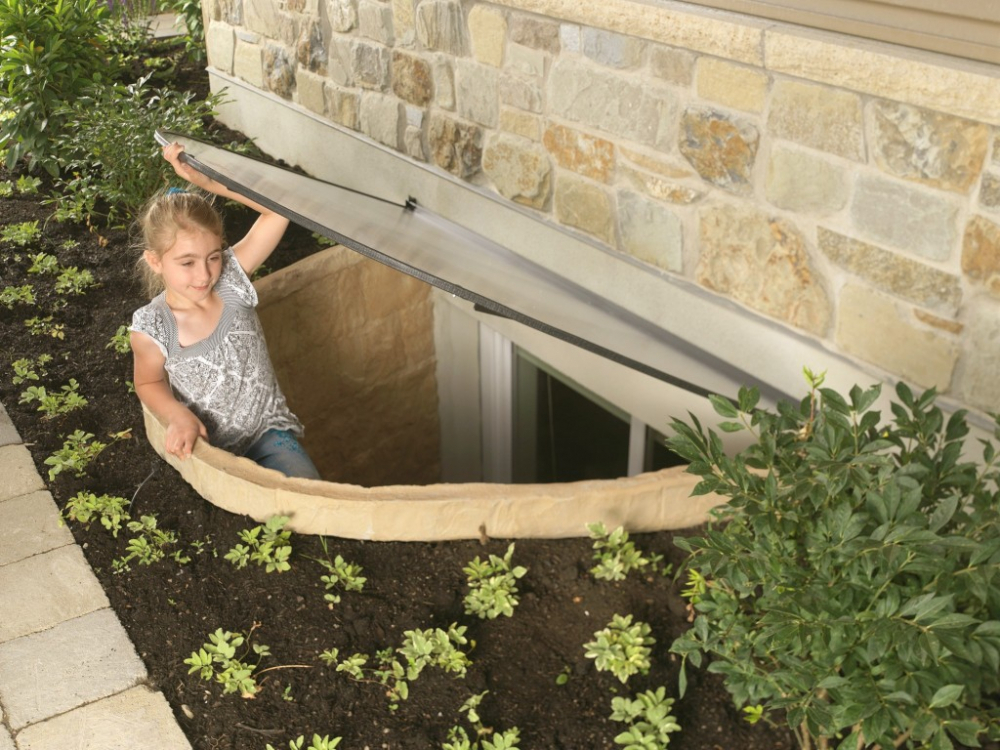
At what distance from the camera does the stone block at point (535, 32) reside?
10.9ft

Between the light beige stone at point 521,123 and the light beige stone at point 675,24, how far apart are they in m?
0.40

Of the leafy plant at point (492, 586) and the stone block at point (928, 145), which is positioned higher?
the stone block at point (928, 145)

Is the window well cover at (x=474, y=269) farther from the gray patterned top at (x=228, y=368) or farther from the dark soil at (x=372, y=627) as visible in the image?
the dark soil at (x=372, y=627)

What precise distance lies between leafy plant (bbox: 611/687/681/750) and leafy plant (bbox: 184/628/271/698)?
0.77 metres

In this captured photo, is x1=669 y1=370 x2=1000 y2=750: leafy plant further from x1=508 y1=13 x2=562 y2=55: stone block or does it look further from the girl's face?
x1=508 y1=13 x2=562 y2=55: stone block

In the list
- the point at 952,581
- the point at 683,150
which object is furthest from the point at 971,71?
the point at 952,581

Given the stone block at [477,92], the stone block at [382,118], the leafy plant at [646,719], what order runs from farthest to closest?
the stone block at [382,118] → the stone block at [477,92] → the leafy plant at [646,719]

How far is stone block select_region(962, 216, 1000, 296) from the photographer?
2.37 metres

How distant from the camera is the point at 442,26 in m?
3.76

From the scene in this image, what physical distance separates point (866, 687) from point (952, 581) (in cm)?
22

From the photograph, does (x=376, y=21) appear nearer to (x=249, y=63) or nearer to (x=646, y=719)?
(x=249, y=63)

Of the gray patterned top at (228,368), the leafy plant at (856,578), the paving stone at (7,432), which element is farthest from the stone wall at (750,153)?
the paving stone at (7,432)

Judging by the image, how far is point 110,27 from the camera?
21.9 feet

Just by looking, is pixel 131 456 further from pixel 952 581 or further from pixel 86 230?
pixel 952 581
